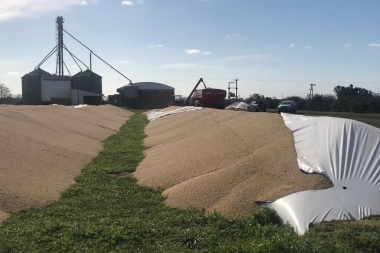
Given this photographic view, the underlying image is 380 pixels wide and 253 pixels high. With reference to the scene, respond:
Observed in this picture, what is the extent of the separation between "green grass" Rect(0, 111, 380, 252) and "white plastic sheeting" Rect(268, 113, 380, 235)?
1.11 feet

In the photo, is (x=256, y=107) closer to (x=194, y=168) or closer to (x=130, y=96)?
(x=194, y=168)

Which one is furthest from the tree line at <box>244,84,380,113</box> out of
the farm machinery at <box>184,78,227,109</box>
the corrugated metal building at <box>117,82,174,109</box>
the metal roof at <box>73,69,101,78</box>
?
the metal roof at <box>73,69,101,78</box>

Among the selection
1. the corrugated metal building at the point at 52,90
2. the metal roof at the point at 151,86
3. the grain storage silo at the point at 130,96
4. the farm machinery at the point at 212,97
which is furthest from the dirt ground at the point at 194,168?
the metal roof at the point at 151,86

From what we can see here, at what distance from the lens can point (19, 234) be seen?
6340mm

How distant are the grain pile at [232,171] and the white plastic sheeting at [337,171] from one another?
0.90ft

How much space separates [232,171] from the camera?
8.91 metres

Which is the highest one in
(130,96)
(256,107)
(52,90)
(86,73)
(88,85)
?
(86,73)

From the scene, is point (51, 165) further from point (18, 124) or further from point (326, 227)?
point (326, 227)

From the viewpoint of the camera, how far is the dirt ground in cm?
781

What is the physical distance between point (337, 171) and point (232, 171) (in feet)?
6.72

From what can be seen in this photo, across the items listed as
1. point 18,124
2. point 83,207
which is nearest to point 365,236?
point 83,207

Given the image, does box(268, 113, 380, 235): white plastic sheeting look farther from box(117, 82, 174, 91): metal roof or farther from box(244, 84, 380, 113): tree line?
box(117, 82, 174, 91): metal roof

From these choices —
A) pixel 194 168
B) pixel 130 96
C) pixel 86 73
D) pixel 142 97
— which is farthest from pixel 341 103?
pixel 194 168

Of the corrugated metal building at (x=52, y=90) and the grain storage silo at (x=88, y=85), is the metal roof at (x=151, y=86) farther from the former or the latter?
the corrugated metal building at (x=52, y=90)
